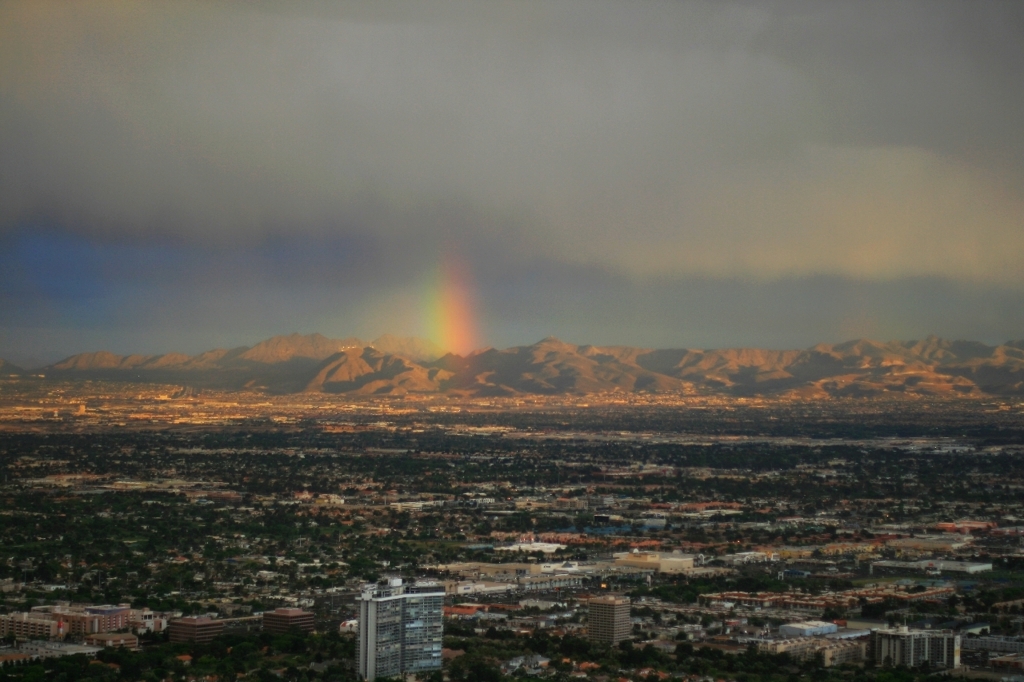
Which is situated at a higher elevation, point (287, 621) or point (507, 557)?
point (507, 557)

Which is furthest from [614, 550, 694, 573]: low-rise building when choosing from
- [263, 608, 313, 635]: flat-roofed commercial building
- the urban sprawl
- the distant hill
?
the distant hill

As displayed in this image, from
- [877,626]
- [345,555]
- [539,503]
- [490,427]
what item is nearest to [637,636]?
[877,626]

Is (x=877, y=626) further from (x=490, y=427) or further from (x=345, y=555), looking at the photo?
(x=490, y=427)

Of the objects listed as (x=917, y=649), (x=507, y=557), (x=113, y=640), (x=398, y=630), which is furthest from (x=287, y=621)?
(x=507, y=557)

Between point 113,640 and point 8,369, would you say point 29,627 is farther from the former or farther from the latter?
point 8,369

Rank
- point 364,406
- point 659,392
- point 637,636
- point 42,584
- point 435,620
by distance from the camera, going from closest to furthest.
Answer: point 435,620, point 637,636, point 42,584, point 364,406, point 659,392

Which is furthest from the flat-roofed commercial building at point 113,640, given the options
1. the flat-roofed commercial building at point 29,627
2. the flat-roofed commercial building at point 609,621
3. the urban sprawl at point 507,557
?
the flat-roofed commercial building at point 609,621

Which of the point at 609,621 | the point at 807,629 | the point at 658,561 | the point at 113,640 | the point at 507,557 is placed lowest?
the point at 113,640

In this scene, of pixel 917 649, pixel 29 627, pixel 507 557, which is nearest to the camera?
pixel 917 649
